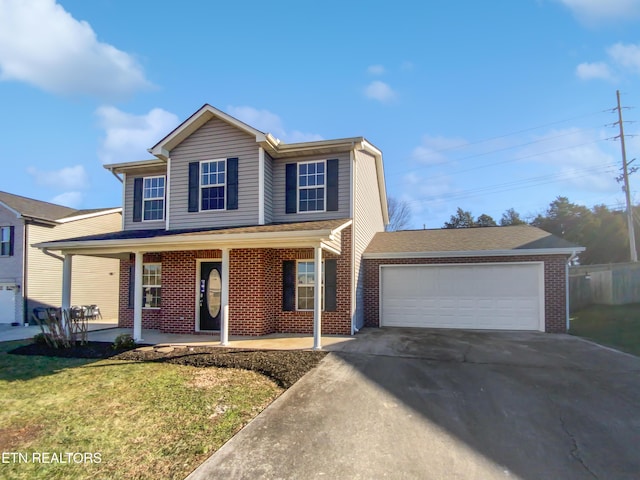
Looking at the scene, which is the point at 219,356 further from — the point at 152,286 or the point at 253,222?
the point at 152,286

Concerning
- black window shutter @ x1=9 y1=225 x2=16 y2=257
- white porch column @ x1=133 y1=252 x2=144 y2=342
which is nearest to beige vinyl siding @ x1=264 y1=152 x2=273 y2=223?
white porch column @ x1=133 y1=252 x2=144 y2=342

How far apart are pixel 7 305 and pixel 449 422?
62.1 ft

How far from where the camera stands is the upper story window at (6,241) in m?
15.7

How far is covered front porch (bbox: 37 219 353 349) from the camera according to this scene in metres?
9.72

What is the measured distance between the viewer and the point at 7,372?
708 centimetres

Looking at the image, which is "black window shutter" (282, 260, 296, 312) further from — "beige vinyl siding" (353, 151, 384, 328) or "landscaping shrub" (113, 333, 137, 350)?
"landscaping shrub" (113, 333, 137, 350)

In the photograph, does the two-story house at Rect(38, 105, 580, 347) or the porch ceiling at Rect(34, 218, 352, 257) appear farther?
the two-story house at Rect(38, 105, 580, 347)

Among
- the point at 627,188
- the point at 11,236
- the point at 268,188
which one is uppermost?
the point at 627,188

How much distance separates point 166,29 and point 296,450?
443 inches

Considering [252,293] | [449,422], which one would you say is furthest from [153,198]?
[449,422]

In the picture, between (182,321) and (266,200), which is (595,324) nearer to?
(266,200)

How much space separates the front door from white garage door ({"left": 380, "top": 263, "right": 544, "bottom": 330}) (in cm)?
543

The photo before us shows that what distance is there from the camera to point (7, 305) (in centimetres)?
1554

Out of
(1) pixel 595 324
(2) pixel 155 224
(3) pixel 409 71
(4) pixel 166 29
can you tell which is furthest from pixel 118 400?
(1) pixel 595 324
